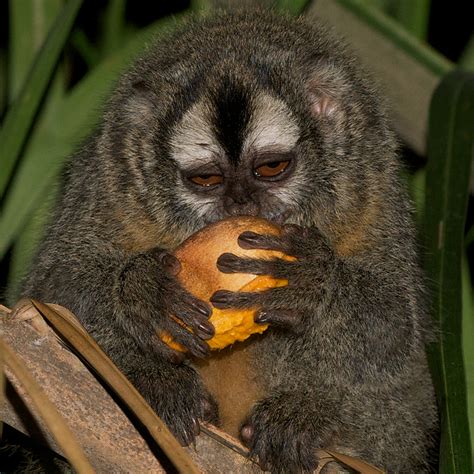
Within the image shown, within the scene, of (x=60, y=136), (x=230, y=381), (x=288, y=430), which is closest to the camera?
(x=288, y=430)

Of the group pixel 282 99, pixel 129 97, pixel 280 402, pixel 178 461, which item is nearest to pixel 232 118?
pixel 282 99

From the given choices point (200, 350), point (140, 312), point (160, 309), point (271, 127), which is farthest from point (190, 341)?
point (271, 127)

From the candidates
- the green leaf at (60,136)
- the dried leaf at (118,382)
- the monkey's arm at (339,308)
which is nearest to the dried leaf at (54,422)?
the dried leaf at (118,382)

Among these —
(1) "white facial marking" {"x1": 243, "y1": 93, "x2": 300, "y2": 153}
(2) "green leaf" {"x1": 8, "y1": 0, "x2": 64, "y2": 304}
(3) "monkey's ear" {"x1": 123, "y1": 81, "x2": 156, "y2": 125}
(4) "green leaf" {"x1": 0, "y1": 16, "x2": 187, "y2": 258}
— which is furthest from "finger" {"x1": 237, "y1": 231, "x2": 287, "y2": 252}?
(2) "green leaf" {"x1": 8, "y1": 0, "x2": 64, "y2": 304}

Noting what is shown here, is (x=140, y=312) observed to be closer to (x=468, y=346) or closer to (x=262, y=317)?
(x=262, y=317)

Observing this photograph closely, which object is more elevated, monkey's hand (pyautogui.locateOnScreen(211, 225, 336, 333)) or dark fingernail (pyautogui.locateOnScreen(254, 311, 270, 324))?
monkey's hand (pyautogui.locateOnScreen(211, 225, 336, 333))

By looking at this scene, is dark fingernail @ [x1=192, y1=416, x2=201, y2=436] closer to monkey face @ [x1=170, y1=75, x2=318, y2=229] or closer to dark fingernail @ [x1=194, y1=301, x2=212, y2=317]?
dark fingernail @ [x1=194, y1=301, x2=212, y2=317]
